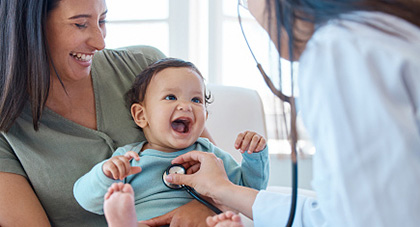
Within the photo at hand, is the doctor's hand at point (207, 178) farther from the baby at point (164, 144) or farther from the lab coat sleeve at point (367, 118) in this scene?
the lab coat sleeve at point (367, 118)

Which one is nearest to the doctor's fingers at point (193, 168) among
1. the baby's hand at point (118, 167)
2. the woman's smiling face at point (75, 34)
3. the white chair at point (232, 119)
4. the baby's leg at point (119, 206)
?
the baby's hand at point (118, 167)

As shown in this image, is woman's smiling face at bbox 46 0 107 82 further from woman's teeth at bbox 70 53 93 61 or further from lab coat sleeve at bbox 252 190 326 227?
lab coat sleeve at bbox 252 190 326 227

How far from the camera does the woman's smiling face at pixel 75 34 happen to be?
1300 millimetres

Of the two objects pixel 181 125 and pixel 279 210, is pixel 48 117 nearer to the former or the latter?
pixel 181 125

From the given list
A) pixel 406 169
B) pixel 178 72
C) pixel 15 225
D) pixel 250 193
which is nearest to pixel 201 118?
pixel 178 72

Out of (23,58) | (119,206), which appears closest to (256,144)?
(119,206)

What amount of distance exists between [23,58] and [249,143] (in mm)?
731

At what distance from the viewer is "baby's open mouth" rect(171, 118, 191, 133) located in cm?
140

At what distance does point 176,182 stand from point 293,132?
0.57 meters

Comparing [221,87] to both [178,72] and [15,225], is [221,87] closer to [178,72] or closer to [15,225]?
[178,72]

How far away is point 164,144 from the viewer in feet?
4.63

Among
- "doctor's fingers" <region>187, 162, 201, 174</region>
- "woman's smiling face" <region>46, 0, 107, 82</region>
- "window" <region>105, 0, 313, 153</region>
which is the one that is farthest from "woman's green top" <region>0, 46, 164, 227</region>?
"window" <region>105, 0, 313, 153</region>

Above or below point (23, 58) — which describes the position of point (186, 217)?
below

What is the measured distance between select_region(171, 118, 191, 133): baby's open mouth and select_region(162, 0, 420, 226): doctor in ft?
2.30
